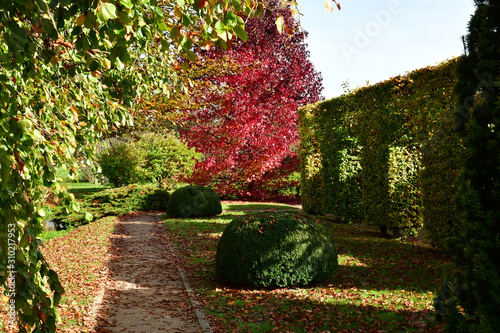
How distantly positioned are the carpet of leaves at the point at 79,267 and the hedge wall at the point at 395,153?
606 centimetres

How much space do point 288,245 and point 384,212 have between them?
4.14 m

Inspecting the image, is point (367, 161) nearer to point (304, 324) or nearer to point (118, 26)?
point (304, 324)

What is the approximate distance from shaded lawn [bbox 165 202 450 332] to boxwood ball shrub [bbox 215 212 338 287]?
20cm

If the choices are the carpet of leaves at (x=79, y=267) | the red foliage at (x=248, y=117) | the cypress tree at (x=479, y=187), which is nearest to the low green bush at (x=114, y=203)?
the carpet of leaves at (x=79, y=267)

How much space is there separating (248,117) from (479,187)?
41.5ft

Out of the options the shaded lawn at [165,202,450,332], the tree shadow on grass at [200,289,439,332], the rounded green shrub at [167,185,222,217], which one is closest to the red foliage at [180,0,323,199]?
the rounded green shrub at [167,185,222,217]

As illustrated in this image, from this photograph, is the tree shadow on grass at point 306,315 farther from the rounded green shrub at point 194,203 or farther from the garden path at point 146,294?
the rounded green shrub at point 194,203

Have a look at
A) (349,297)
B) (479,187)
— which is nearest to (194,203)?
(349,297)

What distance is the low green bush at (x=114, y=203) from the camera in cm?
1375

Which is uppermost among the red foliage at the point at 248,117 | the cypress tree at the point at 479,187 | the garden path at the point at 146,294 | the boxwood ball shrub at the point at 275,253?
the red foliage at the point at 248,117

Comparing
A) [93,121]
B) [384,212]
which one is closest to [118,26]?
[93,121]

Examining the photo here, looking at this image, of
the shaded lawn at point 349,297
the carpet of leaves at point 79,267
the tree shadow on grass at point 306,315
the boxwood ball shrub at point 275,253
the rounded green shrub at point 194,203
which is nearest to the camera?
the tree shadow on grass at point 306,315

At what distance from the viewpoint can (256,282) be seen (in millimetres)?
5777

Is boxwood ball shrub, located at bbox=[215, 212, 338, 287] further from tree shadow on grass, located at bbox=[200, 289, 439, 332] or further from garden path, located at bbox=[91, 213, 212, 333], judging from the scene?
garden path, located at bbox=[91, 213, 212, 333]
